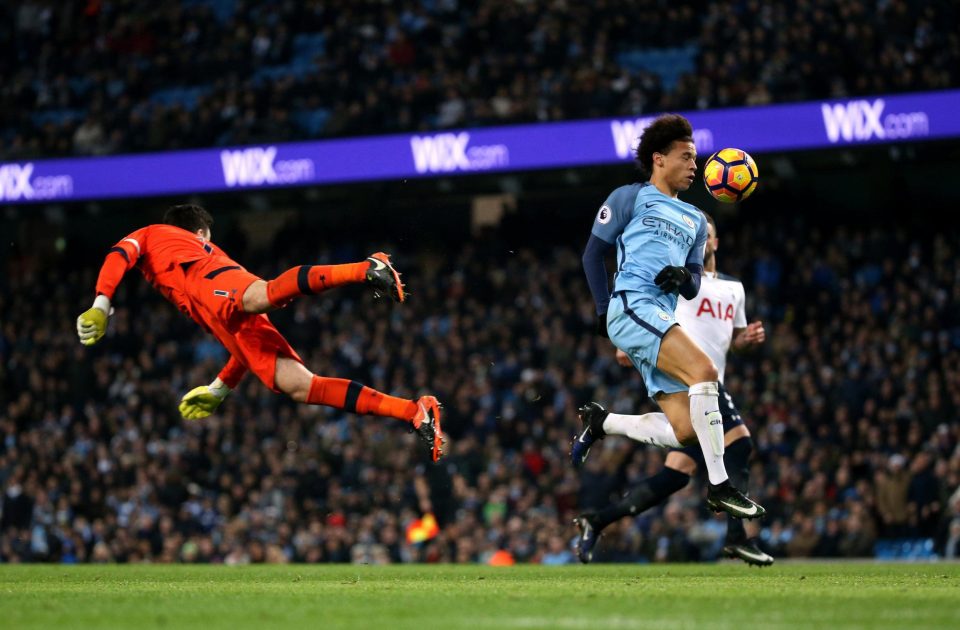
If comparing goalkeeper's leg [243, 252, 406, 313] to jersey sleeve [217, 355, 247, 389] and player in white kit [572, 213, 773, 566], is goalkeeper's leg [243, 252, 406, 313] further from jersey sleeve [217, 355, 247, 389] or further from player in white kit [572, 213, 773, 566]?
player in white kit [572, 213, 773, 566]

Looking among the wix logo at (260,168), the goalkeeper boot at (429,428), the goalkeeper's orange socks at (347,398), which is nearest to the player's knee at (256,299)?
the goalkeeper's orange socks at (347,398)

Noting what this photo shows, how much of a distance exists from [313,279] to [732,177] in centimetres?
265

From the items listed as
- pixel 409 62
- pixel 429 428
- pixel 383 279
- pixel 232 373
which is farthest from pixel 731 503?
pixel 409 62

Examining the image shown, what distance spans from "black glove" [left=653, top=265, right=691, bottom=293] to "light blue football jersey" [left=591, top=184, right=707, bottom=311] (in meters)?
0.17

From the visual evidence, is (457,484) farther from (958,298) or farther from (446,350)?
(958,298)

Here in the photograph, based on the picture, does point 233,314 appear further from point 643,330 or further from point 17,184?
point 17,184

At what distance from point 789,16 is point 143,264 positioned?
12595 millimetres

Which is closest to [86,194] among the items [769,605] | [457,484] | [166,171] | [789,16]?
[166,171]

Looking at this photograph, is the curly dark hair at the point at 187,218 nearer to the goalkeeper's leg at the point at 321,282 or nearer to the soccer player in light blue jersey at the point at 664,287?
the goalkeeper's leg at the point at 321,282

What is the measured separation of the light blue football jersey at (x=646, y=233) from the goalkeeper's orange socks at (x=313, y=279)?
141 centimetres

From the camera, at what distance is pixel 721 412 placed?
8.68 metres

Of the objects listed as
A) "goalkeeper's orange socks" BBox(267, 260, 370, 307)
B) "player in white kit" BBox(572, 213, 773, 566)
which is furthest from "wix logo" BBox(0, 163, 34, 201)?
"player in white kit" BBox(572, 213, 773, 566)

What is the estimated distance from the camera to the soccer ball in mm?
8305

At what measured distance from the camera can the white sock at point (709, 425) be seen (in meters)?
7.38
